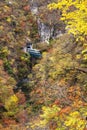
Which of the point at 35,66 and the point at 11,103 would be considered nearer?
the point at 11,103

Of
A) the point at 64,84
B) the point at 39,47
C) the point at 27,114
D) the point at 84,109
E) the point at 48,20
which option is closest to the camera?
the point at 84,109

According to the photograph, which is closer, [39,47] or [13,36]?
[13,36]

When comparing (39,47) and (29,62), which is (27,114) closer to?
(29,62)

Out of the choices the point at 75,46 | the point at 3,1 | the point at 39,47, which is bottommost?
the point at 39,47

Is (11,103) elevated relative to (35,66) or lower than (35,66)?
lower

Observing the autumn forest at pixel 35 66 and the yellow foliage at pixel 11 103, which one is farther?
the yellow foliage at pixel 11 103

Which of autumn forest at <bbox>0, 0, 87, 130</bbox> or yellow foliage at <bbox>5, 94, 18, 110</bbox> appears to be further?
yellow foliage at <bbox>5, 94, 18, 110</bbox>

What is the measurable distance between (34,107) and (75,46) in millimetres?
6831

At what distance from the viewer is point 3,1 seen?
126ft

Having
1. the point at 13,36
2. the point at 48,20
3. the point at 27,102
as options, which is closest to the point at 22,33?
the point at 13,36

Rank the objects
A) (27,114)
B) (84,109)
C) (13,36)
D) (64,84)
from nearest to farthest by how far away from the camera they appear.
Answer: (84,109), (64,84), (27,114), (13,36)

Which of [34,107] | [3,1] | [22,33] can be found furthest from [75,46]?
[3,1]

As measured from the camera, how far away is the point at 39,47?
37562 mm

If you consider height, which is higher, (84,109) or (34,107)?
(84,109)
